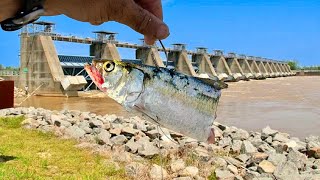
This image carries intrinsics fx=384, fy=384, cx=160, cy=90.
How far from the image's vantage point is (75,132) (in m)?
7.43

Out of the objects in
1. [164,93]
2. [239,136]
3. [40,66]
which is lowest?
[239,136]

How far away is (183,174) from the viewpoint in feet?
15.3

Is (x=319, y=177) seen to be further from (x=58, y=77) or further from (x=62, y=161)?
(x=58, y=77)

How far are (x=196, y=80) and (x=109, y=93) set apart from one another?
0.50 meters

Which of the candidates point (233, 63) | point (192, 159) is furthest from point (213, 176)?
point (233, 63)

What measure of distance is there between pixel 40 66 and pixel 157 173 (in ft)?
101

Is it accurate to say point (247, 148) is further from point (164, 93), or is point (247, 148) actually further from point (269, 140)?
point (164, 93)

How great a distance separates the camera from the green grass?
15.1ft

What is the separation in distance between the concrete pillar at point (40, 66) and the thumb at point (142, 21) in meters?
30.0

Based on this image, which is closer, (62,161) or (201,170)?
(201,170)

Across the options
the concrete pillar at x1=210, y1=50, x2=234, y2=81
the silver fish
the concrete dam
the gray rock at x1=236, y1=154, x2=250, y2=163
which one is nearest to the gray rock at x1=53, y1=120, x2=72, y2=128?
the gray rock at x1=236, y1=154, x2=250, y2=163

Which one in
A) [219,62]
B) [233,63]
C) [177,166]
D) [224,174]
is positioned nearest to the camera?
[224,174]

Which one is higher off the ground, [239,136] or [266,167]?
[266,167]

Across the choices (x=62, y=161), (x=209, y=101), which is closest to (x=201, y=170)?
(x=62, y=161)
